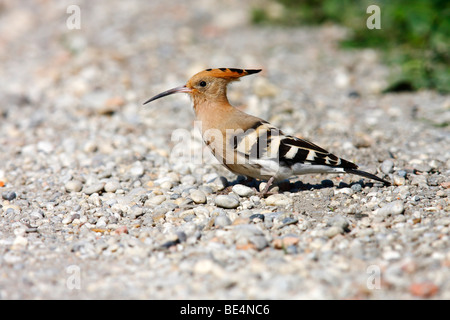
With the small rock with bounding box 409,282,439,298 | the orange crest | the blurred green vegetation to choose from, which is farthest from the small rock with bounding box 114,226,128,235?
the blurred green vegetation

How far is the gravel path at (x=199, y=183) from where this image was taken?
2.85 meters

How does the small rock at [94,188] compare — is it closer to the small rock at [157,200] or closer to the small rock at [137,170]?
the small rock at [137,170]

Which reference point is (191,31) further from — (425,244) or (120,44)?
(425,244)

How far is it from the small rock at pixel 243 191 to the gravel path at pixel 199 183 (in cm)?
3

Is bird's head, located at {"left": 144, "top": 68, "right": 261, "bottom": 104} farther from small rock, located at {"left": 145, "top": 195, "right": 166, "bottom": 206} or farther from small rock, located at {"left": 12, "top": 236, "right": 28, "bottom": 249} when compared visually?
small rock, located at {"left": 12, "top": 236, "right": 28, "bottom": 249}

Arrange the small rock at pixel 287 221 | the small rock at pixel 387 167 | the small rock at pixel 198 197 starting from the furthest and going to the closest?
1. the small rock at pixel 387 167
2. the small rock at pixel 198 197
3. the small rock at pixel 287 221

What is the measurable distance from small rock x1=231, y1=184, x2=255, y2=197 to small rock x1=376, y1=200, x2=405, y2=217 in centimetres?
90

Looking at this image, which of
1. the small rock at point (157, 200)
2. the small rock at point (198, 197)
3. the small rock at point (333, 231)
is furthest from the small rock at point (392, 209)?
the small rock at point (157, 200)

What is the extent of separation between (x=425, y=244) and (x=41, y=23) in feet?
28.0

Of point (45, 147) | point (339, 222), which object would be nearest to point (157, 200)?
point (339, 222)

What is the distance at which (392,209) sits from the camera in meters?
3.45

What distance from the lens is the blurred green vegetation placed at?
6.29 m

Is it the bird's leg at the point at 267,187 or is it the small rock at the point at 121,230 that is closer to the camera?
the small rock at the point at 121,230
